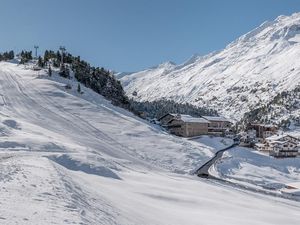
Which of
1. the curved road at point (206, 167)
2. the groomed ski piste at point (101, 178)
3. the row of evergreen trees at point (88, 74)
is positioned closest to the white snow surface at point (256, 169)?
the curved road at point (206, 167)

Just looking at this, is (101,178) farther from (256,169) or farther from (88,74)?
(88,74)

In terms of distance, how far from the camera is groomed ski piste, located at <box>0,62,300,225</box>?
18984mm

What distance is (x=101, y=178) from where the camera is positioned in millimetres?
32094

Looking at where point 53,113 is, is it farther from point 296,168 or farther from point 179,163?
point 296,168

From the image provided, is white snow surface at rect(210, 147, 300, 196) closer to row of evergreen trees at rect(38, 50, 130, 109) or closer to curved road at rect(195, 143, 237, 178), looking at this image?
curved road at rect(195, 143, 237, 178)

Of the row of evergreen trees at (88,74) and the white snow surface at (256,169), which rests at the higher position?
the row of evergreen trees at (88,74)

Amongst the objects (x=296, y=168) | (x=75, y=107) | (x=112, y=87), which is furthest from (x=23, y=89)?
(x=296, y=168)

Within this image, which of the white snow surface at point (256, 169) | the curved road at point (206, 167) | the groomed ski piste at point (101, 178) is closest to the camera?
the groomed ski piste at point (101, 178)

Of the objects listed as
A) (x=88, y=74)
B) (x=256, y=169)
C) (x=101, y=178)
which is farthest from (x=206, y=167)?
(x=88, y=74)

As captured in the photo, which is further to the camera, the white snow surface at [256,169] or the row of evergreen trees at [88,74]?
the row of evergreen trees at [88,74]

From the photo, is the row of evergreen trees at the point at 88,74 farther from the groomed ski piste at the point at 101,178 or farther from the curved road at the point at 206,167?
the curved road at the point at 206,167

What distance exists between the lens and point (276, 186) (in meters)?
65.0

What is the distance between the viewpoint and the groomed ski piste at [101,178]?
62.3 ft

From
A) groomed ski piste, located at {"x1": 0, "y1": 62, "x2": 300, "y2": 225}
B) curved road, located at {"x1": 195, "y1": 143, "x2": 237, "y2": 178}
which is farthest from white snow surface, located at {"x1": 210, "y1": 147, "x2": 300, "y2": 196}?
groomed ski piste, located at {"x1": 0, "y1": 62, "x2": 300, "y2": 225}
